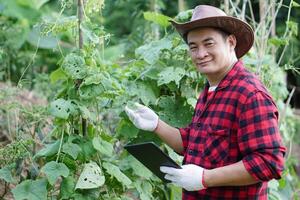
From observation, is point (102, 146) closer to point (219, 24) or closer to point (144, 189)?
point (144, 189)

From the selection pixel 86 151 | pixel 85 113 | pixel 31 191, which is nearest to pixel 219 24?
pixel 85 113

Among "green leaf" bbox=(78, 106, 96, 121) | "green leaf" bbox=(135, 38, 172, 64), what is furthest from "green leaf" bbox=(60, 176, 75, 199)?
"green leaf" bbox=(135, 38, 172, 64)

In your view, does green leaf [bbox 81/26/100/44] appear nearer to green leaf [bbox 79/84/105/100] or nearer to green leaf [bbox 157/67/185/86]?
green leaf [bbox 79/84/105/100]

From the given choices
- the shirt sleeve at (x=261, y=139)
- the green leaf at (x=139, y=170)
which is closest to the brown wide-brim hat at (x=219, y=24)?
the shirt sleeve at (x=261, y=139)

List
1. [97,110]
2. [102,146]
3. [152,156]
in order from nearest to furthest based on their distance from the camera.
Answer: [152,156]
[102,146]
[97,110]

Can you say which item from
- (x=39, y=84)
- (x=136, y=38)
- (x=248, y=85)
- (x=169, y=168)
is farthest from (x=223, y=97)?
(x=136, y=38)

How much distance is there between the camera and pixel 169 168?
2.18 m

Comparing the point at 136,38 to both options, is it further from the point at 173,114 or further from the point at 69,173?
the point at 69,173

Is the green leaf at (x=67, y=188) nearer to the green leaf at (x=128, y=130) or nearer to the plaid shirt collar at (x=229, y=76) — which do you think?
the green leaf at (x=128, y=130)

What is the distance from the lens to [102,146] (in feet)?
8.44

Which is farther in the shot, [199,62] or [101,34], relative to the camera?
[101,34]

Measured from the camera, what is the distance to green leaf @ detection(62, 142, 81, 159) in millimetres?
2514

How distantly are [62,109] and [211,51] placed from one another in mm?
764

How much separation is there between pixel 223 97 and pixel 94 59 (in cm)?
79
